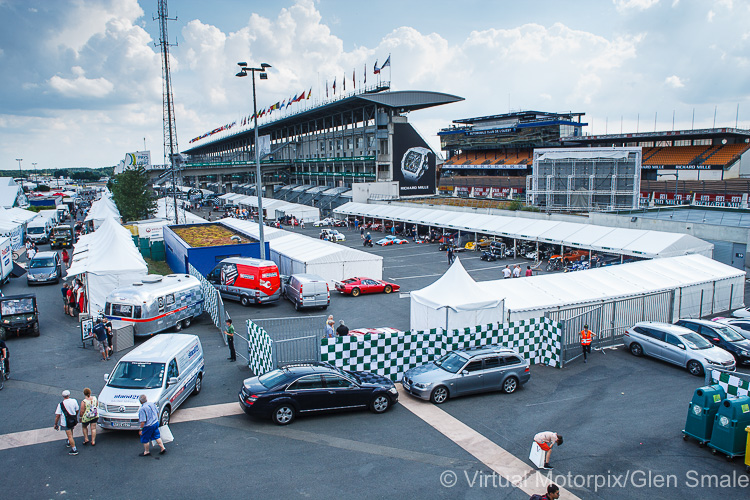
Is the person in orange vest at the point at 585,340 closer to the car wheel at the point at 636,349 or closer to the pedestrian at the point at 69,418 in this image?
the car wheel at the point at 636,349

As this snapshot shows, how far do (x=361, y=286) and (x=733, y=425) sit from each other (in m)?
17.0

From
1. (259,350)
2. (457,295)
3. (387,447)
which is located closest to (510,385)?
(457,295)

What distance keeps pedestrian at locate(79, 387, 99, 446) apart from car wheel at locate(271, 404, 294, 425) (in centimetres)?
331

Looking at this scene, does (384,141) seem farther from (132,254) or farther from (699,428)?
(699,428)

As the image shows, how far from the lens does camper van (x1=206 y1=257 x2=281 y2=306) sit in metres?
21.9

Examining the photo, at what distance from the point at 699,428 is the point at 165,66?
48.6m

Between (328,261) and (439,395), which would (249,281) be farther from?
(439,395)

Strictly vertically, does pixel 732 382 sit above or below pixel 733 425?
above

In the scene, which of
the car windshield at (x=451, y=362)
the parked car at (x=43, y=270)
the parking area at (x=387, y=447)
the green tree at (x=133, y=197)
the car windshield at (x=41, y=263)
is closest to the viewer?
the parking area at (x=387, y=447)

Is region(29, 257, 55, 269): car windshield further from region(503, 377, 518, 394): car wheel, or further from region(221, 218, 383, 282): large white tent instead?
region(503, 377, 518, 394): car wheel

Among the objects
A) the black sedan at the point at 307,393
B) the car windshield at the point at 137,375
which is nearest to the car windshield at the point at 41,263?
the car windshield at the point at 137,375

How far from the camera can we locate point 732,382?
10.0m

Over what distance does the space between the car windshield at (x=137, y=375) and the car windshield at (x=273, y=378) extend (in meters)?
2.06

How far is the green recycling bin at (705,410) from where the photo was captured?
31.3ft
